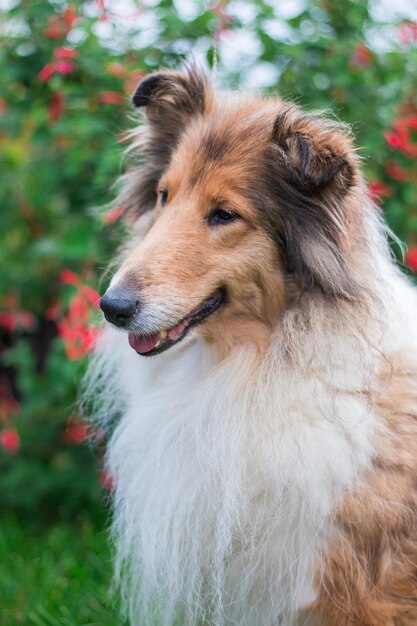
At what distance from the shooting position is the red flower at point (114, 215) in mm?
3496

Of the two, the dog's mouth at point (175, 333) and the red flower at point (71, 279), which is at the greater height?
the dog's mouth at point (175, 333)

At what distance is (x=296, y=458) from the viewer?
2.73 m

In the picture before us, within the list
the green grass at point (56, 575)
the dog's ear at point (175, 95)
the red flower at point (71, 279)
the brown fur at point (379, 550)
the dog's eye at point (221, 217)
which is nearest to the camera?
the brown fur at point (379, 550)

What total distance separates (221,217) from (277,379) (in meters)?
0.55

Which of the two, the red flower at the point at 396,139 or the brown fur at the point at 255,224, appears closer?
the brown fur at the point at 255,224

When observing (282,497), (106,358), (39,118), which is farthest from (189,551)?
(39,118)

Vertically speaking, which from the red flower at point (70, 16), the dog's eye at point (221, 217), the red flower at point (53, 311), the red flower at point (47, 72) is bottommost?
the red flower at point (53, 311)

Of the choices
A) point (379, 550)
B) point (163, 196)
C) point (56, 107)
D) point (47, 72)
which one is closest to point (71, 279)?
point (56, 107)

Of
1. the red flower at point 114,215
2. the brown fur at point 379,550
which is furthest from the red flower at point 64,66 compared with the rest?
the brown fur at point 379,550

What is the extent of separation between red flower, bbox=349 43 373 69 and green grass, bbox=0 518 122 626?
2.61 metres

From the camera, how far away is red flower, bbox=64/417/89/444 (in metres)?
4.54

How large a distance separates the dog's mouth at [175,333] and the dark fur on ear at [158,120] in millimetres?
688

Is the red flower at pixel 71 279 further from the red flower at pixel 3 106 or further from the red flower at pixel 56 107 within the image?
the red flower at pixel 3 106

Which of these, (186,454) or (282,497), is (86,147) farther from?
(282,497)
